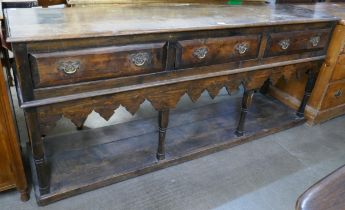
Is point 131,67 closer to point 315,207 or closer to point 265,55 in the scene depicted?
point 265,55

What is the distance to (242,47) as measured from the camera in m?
1.58

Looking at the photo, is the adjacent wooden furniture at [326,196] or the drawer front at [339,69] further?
the drawer front at [339,69]

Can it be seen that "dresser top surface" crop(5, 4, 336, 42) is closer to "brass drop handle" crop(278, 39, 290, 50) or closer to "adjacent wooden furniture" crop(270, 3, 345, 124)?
"brass drop handle" crop(278, 39, 290, 50)

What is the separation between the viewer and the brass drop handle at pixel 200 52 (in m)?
1.43

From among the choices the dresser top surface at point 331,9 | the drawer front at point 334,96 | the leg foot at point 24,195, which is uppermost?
the dresser top surface at point 331,9

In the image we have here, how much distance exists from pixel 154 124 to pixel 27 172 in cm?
85

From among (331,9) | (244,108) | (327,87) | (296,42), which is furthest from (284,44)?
(331,9)

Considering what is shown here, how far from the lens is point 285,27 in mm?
1690

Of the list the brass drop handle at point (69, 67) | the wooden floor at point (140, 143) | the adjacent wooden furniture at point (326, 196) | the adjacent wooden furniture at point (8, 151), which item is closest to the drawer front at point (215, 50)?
the brass drop handle at point (69, 67)

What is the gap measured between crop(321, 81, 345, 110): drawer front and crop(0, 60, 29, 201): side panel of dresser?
2.09 m

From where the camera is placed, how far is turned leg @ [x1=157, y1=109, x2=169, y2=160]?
5.18ft

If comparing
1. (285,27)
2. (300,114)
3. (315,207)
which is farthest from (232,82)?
(315,207)

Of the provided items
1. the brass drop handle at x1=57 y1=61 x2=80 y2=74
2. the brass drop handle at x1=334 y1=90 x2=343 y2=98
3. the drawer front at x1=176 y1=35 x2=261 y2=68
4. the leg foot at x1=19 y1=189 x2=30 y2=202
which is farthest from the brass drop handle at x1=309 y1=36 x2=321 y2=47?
the leg foot at x1=19 y1=189 x2=30 y2=202

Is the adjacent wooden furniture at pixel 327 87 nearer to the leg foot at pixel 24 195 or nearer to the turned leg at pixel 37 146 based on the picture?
the turned leg at pixel 37 146
